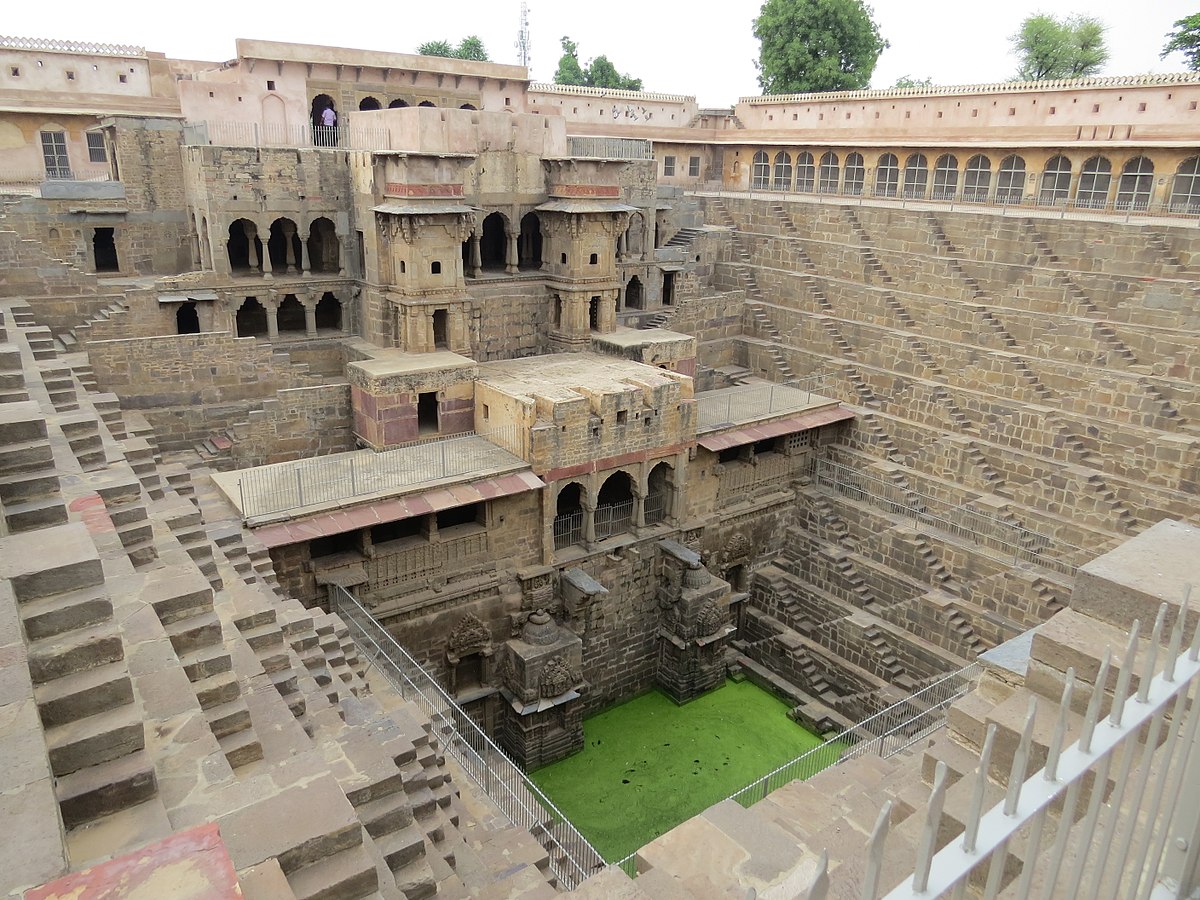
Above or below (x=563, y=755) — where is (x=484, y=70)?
above

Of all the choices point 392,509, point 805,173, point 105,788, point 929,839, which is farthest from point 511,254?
point 929,839

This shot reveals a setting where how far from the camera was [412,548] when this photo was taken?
16.2 m

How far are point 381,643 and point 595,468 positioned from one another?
5731mm

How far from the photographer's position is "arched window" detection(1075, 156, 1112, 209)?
24.7 metres

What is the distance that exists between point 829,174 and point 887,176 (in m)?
2.52

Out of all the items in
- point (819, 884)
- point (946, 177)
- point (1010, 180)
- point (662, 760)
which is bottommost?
point (662, 760)

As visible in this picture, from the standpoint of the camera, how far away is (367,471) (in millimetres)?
16516

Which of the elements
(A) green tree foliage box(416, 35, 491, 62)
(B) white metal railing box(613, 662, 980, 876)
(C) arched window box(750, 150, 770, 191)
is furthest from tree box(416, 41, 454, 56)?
(B) white metal railing box(613, 662, 980, 876)

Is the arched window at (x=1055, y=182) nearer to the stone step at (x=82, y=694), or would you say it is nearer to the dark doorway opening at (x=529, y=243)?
the dark doorway opening at (x=529, y=243)

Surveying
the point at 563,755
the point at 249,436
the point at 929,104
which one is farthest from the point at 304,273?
the point at 929,104

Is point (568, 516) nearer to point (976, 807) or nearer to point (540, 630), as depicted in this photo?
point (540, 630)

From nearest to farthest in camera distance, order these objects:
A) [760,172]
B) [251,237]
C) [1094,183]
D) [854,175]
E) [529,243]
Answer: [251,237]
[529,243]
[1094,183]
[854,175]
[760,172]

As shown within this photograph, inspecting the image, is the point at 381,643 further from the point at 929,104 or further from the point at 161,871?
the point at 929,104

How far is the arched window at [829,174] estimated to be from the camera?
32219 millimetres
